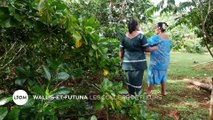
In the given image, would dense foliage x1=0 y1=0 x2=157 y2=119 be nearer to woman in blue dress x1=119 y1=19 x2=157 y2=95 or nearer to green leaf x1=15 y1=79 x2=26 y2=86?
green leaf x1=15 y1=79 x2=26 y2=86

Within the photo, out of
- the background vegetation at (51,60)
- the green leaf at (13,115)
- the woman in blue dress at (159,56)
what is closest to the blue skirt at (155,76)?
the woman in blue dress at (159,56)

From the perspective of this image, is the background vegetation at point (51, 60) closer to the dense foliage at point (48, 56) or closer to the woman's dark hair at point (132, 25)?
the dense foliage at point (48, 56)

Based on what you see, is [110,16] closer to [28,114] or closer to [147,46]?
[147,46]

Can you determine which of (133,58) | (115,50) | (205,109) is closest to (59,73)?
(133,58)

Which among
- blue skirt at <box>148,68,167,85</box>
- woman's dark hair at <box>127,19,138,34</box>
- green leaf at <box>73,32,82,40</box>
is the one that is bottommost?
blue skirt at <box>148,68,167,85</box>

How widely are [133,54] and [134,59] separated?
79mm

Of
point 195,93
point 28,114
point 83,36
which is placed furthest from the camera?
point 195,93

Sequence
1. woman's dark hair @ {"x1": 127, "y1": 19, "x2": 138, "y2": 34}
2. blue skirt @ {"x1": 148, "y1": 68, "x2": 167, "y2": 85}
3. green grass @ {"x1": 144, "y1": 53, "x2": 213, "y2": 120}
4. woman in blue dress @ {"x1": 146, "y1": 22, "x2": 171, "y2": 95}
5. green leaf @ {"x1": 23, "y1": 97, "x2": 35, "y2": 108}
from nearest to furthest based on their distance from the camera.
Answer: green leaf @ {"x1": 23, "y1": 97, "x2": 35, "y2": 108} → woman's dark hair @ {"x1": 127, "y1": 19, "x2": 138, "y2": 34} → green grass @ {"x1": 144, "y1": 53, "x2": 213, "y2": 120} → woman in blue dress @ {"x1": 146, "y1": 22, "x2": 171, "y2": 95} → blue skirt @ {"x1": 148, "y1": 68, "x2": 167, "y2": 85}

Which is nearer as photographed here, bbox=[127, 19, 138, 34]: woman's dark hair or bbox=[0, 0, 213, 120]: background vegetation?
bbox=[0, 0, 213, 120]: background vegetation

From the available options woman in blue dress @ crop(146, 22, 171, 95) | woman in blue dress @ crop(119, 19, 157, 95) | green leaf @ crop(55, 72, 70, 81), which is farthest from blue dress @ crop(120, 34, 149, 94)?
green leaf @ crop(55, 72, 70, 81)

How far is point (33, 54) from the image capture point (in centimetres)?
230

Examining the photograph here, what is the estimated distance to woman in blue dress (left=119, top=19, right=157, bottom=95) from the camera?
4715mm

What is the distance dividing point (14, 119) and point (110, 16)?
21.8 ft

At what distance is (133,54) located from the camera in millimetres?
4801
